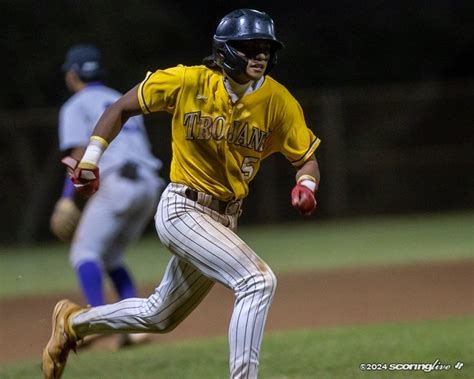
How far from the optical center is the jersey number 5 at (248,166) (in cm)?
551

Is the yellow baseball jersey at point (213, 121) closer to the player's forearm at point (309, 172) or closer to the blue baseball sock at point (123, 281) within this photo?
the player's forearm at point (309, 172)

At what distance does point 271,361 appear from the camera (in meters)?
6.89

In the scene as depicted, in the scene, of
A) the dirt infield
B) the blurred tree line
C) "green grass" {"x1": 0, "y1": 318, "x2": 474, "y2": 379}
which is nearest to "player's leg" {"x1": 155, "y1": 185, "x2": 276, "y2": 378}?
"green grass" {"x1": 0, "y1": 318, "x2": 474, "y2": 379}

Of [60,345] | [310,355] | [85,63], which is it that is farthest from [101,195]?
[60,345]

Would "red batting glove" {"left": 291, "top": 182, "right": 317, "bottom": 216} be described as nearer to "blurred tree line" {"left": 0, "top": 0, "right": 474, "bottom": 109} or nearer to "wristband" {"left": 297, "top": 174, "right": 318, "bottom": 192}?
"wristband" {"left": 297, "top": 174, "right": 318, "bottom": 192}

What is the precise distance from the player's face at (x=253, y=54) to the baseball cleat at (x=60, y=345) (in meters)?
1.66

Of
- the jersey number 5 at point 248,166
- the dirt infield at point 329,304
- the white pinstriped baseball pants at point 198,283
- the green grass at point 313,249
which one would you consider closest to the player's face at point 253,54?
the jersey number 5 at point 248,166

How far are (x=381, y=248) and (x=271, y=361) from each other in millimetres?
7458

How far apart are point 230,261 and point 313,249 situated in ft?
31.3

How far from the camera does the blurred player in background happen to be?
7.91 metres

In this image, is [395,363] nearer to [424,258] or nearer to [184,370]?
[184,370]

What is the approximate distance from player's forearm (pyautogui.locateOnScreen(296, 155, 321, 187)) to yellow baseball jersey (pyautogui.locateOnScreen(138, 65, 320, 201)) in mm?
227

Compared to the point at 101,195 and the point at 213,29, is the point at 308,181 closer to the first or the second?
the point at 101,195

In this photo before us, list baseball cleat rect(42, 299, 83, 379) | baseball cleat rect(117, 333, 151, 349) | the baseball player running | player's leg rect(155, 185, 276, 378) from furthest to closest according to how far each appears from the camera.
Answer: baseball cleat rect(117, 333, 151, 349) < baseball cleat rect(42, 299, 83, 379) < the baseball player running < player's leg rect(155, 185, 276, 378)
